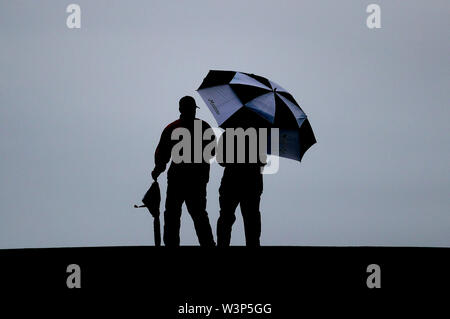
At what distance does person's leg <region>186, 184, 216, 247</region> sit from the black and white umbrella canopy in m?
0.91

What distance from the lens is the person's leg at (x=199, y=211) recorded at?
29.0 feet

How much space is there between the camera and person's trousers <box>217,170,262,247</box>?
877 centimetres

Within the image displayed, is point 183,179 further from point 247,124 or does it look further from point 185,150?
point 247,124

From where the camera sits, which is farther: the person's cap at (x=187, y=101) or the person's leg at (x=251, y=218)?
the person's leg at (x=251, y=218)

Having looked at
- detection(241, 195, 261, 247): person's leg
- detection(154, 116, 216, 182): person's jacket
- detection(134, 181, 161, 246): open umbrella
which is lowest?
detection(241, 195, 261, 247): person's leg

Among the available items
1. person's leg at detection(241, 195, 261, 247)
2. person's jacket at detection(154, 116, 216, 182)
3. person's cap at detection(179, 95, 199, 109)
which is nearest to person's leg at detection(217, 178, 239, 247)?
person's leg at detection(241, 195, 261, 247)

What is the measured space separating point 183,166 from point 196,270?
1.38 metres

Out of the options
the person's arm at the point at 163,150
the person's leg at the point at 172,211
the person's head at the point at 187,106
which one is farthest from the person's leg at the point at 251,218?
the person's head at the point at 187,106

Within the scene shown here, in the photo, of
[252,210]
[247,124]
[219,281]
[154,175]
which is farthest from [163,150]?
[219,281]

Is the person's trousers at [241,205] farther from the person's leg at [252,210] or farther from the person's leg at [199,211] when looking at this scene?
the person's leg at [199,211]

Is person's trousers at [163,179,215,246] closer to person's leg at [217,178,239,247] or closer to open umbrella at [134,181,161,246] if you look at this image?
person's leg at [217,178,239,247]
